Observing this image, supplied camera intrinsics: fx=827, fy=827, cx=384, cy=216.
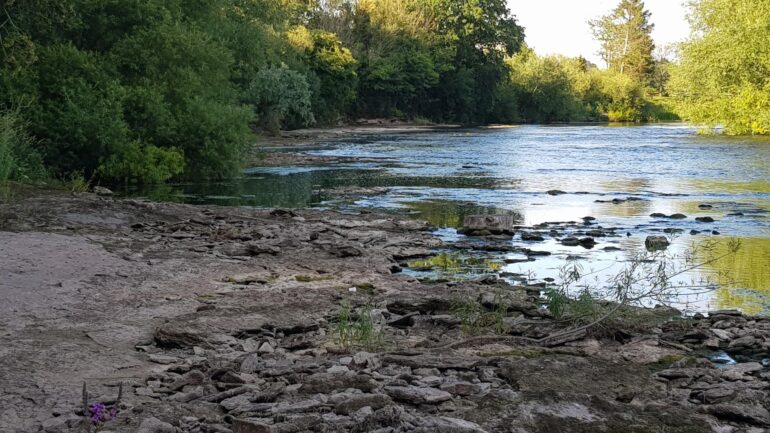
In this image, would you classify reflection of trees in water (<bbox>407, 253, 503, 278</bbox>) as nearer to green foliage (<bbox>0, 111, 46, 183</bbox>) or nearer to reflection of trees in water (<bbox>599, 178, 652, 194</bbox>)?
green foliage (<bbox>0, 111, 46, 183</bbox>)

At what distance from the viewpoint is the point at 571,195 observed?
72.5 ft

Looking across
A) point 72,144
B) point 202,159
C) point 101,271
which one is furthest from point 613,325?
point 202,159

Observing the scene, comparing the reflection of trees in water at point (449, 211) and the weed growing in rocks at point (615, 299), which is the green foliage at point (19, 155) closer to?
the reflection of trees in water at point (449, 211)

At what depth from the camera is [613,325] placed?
7.91 meters

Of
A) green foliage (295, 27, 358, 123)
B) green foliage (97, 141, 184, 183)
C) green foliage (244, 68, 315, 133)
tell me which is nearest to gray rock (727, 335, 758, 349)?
green foliage (97, 141, 184, 183)

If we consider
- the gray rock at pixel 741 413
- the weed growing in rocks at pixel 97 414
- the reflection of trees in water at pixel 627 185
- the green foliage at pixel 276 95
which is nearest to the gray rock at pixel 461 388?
the gray rock at pixel 741 413

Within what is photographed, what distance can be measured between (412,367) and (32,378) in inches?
110

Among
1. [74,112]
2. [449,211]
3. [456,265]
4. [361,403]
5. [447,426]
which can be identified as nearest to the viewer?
[447,426]

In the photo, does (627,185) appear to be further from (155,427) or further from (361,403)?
(155,427)

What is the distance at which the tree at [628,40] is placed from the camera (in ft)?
433

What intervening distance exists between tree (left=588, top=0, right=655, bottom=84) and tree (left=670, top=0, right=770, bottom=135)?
276 ft

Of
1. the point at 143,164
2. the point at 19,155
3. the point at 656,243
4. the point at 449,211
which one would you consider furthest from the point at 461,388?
the point at 143,164

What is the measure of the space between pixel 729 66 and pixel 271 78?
88.2ft

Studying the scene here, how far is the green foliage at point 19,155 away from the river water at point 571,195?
2771mm
